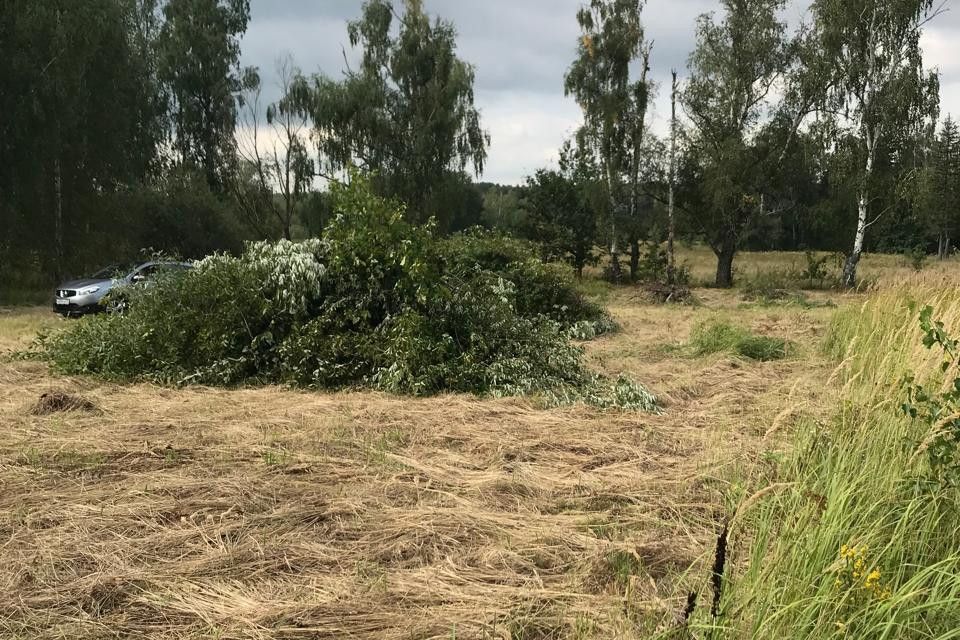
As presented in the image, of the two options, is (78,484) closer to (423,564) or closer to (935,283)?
(423,564)

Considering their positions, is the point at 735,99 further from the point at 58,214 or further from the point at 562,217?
the point at 58,214

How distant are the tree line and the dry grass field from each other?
493 inches

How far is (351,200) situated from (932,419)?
668 cm

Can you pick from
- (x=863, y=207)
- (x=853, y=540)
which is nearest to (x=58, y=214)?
(x=853, y=540)

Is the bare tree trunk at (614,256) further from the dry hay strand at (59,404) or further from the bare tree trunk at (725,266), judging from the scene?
the dry hay strand at (59,404)

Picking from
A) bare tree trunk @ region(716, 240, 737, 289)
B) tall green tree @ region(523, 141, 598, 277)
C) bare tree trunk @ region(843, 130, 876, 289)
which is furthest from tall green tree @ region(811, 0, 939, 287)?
tall green tree @ region(523, 141, 598, 277)

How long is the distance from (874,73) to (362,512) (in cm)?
2384

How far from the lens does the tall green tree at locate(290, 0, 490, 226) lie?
29.0 meters

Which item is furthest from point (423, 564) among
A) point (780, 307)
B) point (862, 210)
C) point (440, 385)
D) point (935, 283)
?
point (862, 210)

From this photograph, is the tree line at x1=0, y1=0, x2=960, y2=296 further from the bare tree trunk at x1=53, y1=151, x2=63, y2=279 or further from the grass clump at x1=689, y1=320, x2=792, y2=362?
the grass clump at x1=689, y1=320, x2=792, y2=362

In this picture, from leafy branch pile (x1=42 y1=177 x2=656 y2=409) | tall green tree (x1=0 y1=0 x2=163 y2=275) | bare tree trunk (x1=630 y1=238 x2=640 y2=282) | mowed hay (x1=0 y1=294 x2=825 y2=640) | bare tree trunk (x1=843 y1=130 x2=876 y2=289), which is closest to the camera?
mowed hay (x1=0 y1=294 x2=825 y2=640)

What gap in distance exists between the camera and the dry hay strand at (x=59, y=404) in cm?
595

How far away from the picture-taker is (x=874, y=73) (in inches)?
845

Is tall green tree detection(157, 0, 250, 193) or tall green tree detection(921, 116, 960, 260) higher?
tall green tree detection(157, 0, 250, 193)
